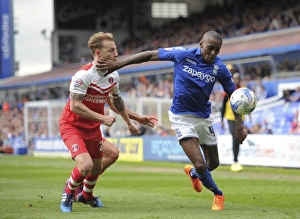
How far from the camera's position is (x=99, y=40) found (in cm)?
933

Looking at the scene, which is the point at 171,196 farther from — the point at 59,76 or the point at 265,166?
the point at 59,76

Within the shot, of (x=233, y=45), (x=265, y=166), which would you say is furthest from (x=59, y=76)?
(x=265, y=166)

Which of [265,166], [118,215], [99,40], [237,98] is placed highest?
[99,40]

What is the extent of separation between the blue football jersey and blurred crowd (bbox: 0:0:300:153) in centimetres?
1409

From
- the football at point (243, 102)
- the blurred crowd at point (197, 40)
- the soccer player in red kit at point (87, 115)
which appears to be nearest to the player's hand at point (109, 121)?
the soccer player in red kit at point (87, 115)

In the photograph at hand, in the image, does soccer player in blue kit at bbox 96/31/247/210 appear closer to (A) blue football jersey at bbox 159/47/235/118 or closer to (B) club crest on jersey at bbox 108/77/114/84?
(A) blue football jersey at bbox 159/47/235/118

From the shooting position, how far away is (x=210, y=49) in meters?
9.17

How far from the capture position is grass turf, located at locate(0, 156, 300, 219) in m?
8.98

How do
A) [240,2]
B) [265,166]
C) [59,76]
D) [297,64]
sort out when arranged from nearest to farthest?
[265,166] → [297,64] → [240,2] → [59,76]

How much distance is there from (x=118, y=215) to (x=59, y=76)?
43.0 metres

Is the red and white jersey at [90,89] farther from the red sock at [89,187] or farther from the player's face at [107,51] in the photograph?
the red sock at [89,187]

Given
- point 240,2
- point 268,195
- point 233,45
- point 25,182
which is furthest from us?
point 240,2

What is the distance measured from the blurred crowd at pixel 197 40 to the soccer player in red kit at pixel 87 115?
47.4 feet

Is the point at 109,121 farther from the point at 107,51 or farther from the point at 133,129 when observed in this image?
the point at 133,129
